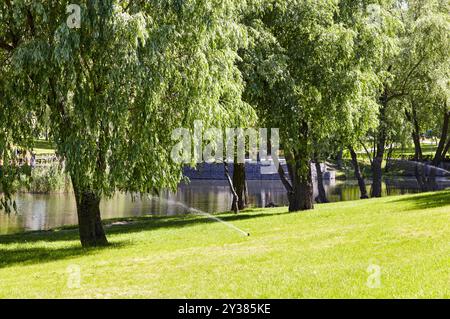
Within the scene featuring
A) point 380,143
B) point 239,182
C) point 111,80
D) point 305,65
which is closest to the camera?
point 111,80

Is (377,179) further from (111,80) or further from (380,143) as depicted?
(111,80)

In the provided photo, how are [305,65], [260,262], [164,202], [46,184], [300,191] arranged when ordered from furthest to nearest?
1. [46,184]
2. [164,202]
3. [300,191]
4. [305,65]
5. [260,262]

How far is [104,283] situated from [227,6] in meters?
9.09

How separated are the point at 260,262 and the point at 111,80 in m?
5.76

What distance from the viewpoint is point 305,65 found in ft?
80.0

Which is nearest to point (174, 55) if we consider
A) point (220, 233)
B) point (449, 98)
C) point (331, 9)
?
point (220, 233)

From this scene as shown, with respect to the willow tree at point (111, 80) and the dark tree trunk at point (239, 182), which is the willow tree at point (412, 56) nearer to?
the dark tree trunk at point (239, 182)

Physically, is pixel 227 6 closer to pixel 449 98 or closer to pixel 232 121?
pixel 232 121

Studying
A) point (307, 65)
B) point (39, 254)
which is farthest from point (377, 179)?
point (39, 254)

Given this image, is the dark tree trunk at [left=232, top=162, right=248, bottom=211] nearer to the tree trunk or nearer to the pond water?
the pond water

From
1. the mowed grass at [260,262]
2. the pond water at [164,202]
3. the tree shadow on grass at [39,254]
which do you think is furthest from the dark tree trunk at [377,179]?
the tree shadow on grass at [39,254]

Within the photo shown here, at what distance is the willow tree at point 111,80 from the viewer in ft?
49.8

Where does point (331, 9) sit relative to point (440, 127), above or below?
above
